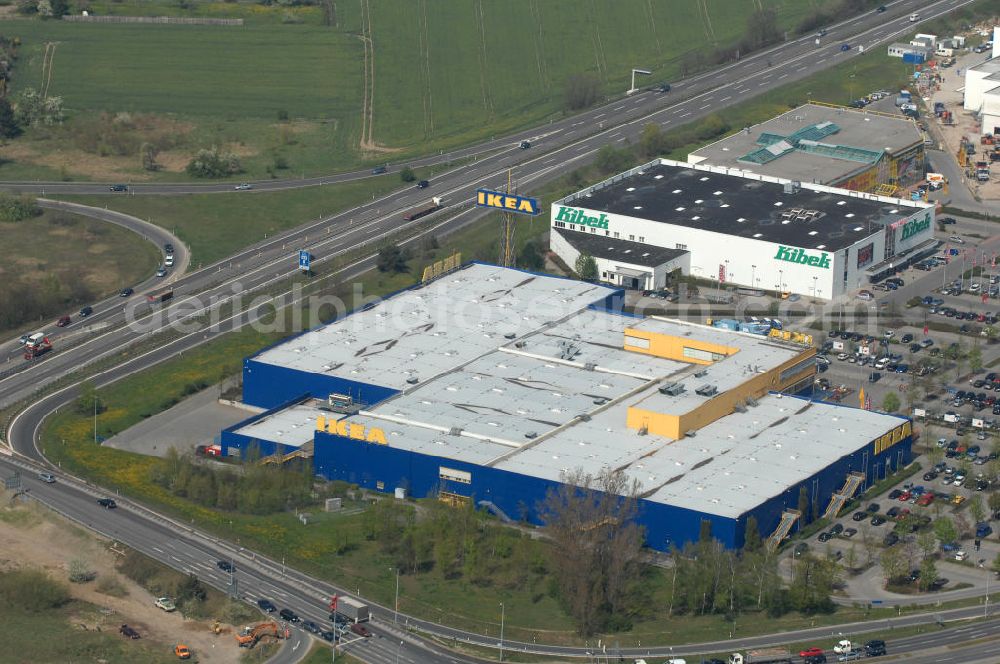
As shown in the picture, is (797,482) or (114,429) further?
(114,429)

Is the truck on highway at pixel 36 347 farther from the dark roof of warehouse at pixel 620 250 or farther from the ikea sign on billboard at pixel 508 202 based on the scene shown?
the dark roof of warehouse at pixel 620 250

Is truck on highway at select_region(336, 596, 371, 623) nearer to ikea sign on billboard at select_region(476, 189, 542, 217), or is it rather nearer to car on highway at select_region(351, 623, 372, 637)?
car on highway at select_region(351, 623, 372, 637)

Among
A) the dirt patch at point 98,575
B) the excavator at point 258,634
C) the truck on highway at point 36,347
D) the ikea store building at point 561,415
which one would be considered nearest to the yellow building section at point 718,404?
the ikea store building at point 561,415

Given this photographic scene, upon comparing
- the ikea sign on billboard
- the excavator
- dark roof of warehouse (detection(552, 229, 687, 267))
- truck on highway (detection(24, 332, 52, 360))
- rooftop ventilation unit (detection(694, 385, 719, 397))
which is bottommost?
the excavator

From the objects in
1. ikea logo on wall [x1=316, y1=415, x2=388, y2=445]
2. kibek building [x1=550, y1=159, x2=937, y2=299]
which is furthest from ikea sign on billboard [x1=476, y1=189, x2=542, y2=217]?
ikea logo on wall [x1=316, y1=415, x2=388, y2=445]

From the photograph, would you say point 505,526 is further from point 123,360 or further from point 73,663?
point 123,360

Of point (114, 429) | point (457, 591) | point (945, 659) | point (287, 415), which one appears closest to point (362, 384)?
point (287, 415)
